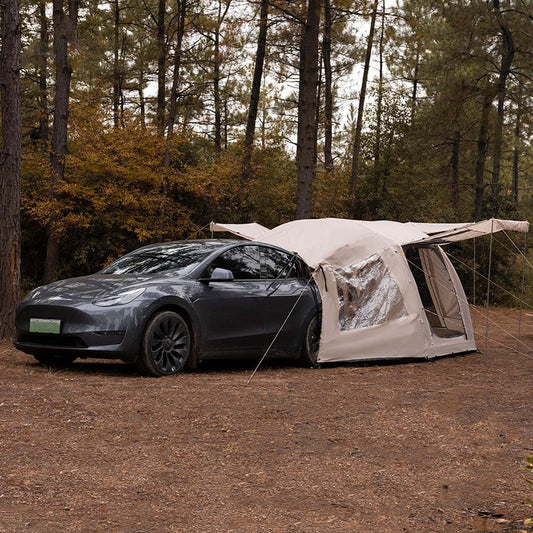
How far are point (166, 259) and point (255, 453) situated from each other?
412cm

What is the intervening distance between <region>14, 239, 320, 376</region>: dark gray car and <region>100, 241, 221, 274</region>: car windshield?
15mm

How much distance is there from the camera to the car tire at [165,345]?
791 cm

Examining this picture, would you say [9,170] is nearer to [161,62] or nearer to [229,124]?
[161,62]

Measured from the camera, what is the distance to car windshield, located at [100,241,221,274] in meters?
8.88

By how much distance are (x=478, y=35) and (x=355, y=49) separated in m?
7.14

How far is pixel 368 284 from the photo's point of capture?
10305 mm

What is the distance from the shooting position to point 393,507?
4359mm

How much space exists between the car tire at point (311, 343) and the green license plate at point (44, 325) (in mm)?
3144

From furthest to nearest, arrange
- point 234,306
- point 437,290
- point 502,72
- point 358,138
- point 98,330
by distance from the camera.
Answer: point 502,72
point 358,138
point 437,290
point 234,306
point 98,330

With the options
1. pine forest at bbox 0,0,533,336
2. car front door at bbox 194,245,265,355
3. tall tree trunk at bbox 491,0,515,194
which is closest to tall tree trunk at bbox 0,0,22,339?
pine forest at bbox 0,0,533,336

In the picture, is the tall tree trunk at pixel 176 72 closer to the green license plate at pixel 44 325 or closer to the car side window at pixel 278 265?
the car side window at pixel 278 265

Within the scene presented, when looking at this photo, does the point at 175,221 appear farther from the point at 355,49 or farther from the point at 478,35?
the point at 355,49

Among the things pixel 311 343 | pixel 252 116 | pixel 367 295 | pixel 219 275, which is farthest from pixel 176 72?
pixel 219 275

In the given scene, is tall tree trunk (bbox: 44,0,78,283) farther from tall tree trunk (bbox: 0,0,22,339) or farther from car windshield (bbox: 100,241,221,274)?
car windshield (bbox: 100,241,221,274)
